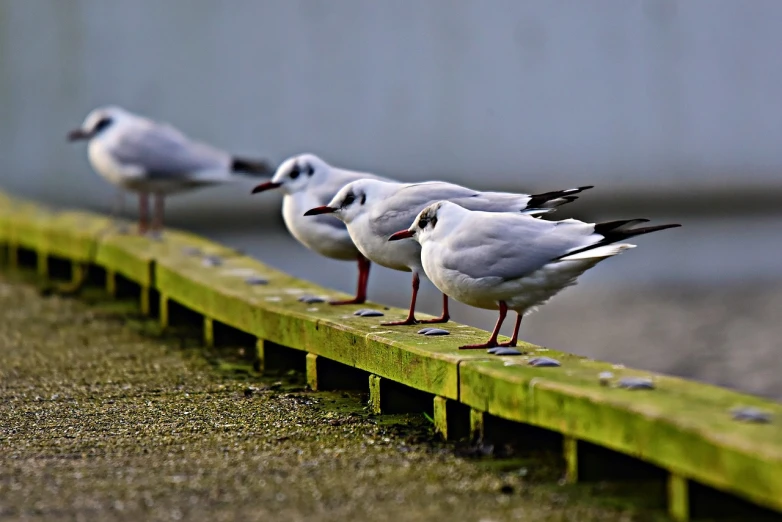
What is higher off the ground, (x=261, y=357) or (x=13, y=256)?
(x=261, y=357)

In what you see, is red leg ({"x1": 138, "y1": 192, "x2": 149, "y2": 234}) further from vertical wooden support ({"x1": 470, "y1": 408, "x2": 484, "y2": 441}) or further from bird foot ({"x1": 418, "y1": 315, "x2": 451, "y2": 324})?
vertical wooden support ({"x1": 470, "y1": 408, "x2": 484, "y2": 441})

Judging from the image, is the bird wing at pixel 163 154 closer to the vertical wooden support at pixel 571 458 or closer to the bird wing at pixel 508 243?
the bird wing at pixel 508 243

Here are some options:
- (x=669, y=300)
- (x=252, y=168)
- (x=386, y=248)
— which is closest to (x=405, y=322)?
(x=386, y=248)

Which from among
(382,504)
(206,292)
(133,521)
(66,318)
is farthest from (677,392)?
(66,318)

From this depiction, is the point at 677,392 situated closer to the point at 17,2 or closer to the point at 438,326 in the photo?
the point at 438,326

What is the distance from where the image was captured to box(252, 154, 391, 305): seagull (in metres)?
4.99

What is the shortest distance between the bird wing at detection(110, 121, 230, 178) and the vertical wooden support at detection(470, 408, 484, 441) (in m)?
4.50

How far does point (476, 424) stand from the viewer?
3.51 m

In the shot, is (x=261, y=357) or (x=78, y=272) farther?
(x=78, y=272)

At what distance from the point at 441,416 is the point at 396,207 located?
949 mm

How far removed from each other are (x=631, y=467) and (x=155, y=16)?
9078 millimetres

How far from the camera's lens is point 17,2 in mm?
11625

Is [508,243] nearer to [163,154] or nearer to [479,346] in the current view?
[479,346]

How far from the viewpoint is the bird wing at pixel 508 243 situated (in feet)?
11.7
